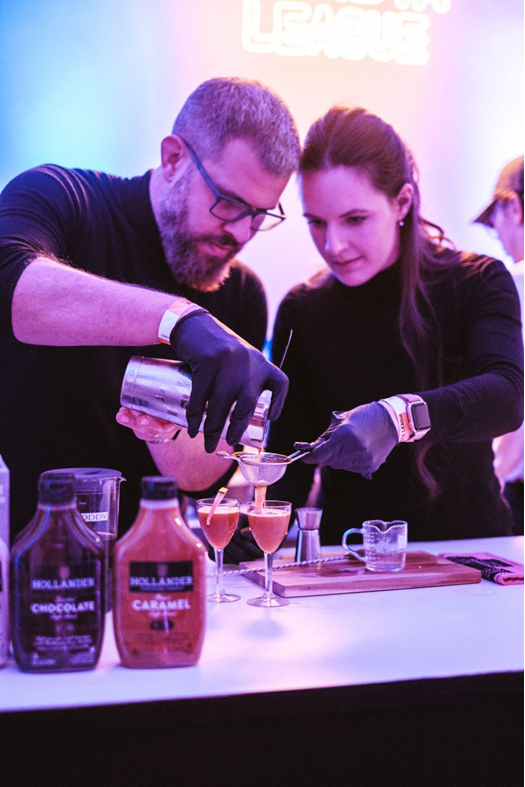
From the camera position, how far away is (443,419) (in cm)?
165

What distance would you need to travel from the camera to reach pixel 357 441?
1.41m

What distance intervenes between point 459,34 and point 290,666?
1.93 metres

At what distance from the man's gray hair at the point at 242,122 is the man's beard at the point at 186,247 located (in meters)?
0.12

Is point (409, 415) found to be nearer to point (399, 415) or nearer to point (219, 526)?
point (399, 415)

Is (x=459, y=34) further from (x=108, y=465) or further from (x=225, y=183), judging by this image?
(x=108, y=465)

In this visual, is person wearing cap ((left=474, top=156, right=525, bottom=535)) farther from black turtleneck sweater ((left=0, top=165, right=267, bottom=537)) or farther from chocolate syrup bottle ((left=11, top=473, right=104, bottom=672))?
chocolate syrup bottle ((left=11, top=473, right=104, bottom=672))

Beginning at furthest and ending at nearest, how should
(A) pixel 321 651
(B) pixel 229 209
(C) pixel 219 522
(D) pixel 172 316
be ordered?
(B) pixel 229 209, (C) pixel 219 522, (D) pixel 172 316, (A) pixel 321 651

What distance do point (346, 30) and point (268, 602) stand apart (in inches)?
63.3

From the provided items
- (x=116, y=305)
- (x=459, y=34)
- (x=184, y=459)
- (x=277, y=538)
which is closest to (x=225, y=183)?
(x=116, y=305)

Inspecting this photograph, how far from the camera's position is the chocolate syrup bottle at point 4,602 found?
91 centimetres

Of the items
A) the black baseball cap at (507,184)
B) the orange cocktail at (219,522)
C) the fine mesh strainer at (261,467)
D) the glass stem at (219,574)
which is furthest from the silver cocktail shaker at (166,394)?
the black baseball cap at (507,184)

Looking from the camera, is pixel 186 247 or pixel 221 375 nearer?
pixel 221 375

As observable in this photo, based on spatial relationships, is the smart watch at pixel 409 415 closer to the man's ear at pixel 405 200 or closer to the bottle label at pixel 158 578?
the man's ear at pixel 405 200

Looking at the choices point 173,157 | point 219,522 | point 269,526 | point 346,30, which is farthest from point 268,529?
point 346,30
